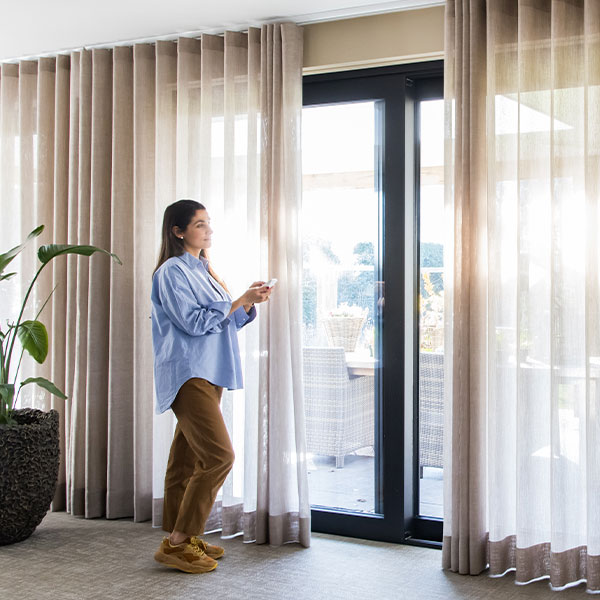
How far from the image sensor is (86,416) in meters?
3.78

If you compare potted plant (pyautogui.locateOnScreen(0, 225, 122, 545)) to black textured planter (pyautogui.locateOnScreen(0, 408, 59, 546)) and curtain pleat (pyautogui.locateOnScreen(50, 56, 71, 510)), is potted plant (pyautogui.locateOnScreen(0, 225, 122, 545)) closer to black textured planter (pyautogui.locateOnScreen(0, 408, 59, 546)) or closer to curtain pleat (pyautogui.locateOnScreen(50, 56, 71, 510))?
black textured planter (pyautogui.locateOnScreen(0, 408, 59, 546))

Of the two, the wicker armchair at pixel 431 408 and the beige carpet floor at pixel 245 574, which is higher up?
the wicker armchair at pixel 431 408

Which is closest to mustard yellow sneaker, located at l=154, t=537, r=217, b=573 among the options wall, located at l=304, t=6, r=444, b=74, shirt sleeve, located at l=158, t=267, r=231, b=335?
shirt sleeve, located at l=158, t=267, r=231, b=335

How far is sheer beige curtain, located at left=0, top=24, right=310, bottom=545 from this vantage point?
11.1 feet

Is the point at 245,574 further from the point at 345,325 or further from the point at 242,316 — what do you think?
the point at 345,325

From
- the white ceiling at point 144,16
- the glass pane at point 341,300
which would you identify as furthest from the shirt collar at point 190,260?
the white ceiling at point 144,16

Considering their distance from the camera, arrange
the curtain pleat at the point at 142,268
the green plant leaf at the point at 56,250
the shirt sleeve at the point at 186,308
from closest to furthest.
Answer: the shirt sleeve at the point at 186,308 → the green plant leaf at the point at 56,250 → the curtain pleat at the point at 142,268

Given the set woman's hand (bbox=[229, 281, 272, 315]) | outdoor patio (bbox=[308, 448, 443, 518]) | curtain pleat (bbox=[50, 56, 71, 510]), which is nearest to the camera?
woman's hand (bbox=[229, 281, 272, 315])

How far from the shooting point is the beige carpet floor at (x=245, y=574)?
9.24 ft

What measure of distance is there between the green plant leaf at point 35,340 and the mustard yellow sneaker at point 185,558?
3.26 ft

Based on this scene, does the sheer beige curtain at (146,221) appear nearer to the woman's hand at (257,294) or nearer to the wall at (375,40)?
the wall at (375,40)

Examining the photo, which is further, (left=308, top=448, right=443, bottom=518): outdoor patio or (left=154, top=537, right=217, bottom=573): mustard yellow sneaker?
(left=308, top=448, right=443, bottom=518): outdoor patio

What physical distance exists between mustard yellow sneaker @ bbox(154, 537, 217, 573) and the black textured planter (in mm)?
666

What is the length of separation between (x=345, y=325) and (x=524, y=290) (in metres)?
0.90
